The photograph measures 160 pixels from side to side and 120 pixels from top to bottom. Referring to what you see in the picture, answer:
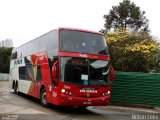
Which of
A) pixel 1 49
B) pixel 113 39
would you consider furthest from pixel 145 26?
pixel 1 49

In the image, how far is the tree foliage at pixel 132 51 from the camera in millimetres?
39344

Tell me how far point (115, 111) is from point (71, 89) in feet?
10.0

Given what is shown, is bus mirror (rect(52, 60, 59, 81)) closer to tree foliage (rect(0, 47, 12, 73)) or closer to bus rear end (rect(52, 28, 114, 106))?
bus rear end (rect(52, 28, 114, 106))

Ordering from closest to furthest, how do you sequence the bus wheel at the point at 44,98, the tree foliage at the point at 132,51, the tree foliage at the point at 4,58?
the bus wheel at the point at 44,98, the tree foliage at the point at 132,51, the tree foliage at the point at 4,58

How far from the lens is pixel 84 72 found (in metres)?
14.1

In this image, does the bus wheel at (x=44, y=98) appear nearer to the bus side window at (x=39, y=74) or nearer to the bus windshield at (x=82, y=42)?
the bus side window at (x=39, y=74)

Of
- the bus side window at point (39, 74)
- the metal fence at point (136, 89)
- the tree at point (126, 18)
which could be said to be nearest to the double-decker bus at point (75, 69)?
the bus side window at point (39, 74)

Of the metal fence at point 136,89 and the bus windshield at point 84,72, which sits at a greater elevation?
the bus windshield at point 84,72

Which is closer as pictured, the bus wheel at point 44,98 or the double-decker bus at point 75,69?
the double-decker bus at point 75,69

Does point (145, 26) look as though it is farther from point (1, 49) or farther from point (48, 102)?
point (48, 102)

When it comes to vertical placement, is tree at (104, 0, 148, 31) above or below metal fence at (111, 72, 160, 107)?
above

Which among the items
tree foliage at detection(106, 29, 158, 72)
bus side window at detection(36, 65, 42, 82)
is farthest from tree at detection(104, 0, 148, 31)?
bus side window at detection(36, 65, 42, 82)

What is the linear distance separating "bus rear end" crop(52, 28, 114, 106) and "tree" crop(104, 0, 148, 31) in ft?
130

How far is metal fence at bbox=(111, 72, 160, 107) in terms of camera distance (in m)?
16.8
